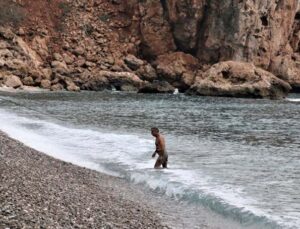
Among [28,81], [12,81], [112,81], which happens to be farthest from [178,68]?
[12,81]

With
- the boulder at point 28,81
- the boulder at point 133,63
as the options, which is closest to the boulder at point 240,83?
the boulder at point 133,63

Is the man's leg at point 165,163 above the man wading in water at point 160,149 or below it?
below

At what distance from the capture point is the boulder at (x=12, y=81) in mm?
71562

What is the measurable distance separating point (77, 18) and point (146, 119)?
5841 cm

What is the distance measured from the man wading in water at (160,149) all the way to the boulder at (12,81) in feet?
178

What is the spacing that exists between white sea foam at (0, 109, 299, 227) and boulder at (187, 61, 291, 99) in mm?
38577

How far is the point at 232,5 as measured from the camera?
8712 centimetres

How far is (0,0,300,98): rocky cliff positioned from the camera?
271 feet

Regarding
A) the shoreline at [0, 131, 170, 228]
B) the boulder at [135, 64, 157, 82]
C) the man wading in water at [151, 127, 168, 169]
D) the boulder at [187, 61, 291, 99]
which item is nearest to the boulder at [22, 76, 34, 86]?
the boulder at [135, 64, 157, 82]

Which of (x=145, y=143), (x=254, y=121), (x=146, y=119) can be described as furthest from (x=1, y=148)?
(x=254, y=121)

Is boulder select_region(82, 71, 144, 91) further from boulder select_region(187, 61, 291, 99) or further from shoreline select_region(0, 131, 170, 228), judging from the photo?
shoreline select_region(0, 131, 170, 228)

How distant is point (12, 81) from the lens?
71.9 m

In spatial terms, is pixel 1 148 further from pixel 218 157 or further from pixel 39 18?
pixel 39 18

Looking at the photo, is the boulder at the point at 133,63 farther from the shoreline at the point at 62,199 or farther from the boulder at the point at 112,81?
the shoreline at the point at 62,199
